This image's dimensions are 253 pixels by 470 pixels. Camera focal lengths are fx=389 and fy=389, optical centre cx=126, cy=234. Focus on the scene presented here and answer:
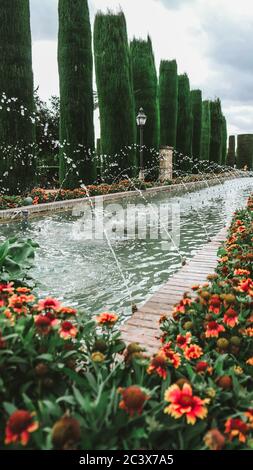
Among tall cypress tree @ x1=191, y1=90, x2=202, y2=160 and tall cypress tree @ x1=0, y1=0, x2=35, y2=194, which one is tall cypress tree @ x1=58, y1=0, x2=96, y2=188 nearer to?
tall cypress tree @ x1=0, y1=0, x2=35, y2=194

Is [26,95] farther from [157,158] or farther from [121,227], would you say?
[157,158]

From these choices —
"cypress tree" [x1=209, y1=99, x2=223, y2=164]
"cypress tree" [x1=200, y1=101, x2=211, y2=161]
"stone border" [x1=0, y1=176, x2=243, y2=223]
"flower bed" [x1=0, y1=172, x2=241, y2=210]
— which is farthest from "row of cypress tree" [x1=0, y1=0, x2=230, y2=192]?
"cypress tree" [x1=209, y1=99, x2=223, y2=164]

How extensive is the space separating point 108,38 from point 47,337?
18051 millimetres

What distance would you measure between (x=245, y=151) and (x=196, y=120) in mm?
20059

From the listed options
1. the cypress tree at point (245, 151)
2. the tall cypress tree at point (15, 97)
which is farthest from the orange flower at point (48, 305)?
the cypress tree at point (245, 151)

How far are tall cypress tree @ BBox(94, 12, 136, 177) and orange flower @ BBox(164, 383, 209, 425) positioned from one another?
1660cm

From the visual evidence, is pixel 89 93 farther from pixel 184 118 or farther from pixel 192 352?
pixel 192 352

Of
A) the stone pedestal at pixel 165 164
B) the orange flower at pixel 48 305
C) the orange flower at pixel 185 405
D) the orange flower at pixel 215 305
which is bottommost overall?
the orange flower at pixel 185 405

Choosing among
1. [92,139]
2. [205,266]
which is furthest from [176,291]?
[92,139]

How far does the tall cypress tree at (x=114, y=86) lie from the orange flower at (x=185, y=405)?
1660 cm

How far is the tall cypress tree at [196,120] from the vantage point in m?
30.5

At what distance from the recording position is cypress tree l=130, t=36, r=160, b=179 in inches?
829

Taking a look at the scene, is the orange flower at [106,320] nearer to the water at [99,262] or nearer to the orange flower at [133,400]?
the orange flower at [133,400]
